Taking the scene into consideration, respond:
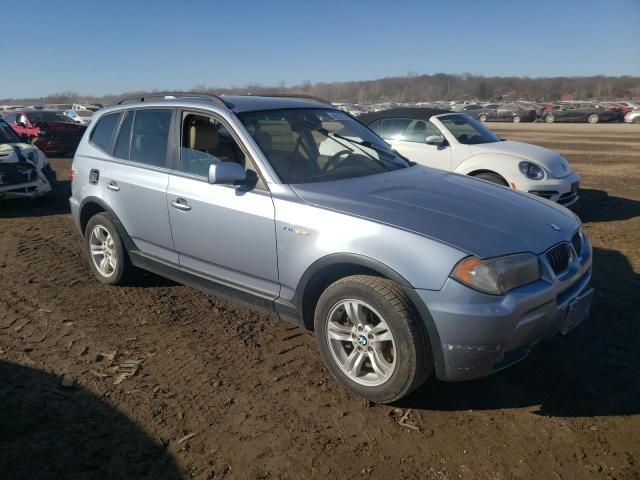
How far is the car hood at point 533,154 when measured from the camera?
7578 millimetres

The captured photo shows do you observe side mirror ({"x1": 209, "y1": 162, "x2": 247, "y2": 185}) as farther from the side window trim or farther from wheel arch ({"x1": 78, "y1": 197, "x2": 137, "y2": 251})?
wheel arch ({"x1": 78, "y1": 197, "x2": 137, "y2": 251})

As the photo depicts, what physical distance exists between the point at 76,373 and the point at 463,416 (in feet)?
8.43

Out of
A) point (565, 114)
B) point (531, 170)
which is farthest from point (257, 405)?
point (565, 114)

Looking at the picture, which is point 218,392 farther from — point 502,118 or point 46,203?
point 502,118

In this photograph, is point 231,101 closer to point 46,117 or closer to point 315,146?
point 315,146

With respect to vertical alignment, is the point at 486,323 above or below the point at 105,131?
below

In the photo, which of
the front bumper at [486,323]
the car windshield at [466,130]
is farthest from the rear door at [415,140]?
the front bumper at [486,323]

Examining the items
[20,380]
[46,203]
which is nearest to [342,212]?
[20,380]

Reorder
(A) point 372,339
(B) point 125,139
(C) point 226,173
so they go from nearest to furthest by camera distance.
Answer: (A) point 372,339 → (C) point 226,173 → (B) point 125,139

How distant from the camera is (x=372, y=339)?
314cm

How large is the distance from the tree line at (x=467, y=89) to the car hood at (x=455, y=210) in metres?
92.5

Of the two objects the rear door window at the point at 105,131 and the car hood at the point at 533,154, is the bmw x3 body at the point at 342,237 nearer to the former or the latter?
the rear door window at the point at 105,131

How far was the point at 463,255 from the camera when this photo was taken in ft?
9.27

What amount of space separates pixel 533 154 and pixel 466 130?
1.20m
